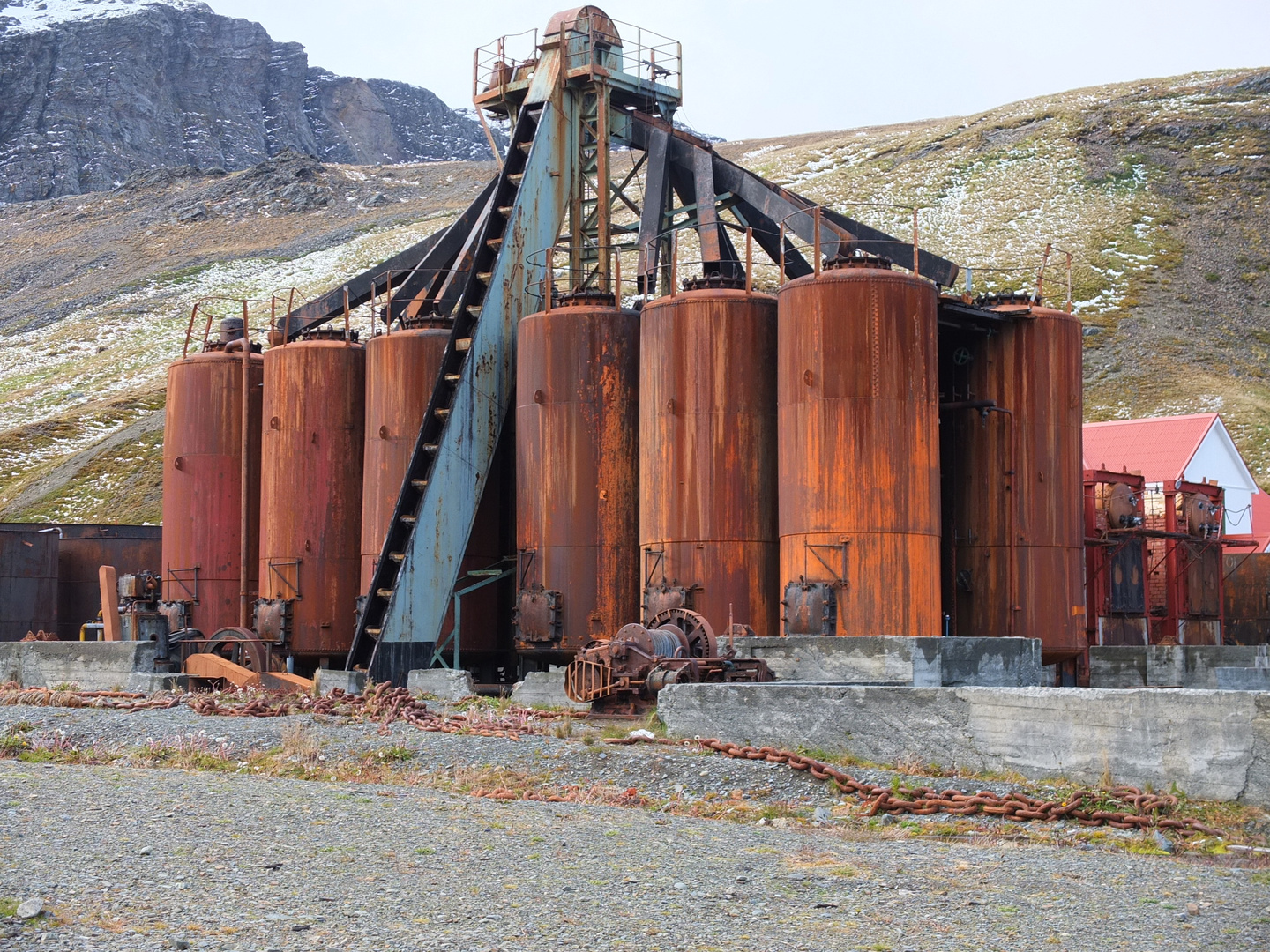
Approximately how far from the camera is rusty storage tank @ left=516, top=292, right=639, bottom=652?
84.3 feet

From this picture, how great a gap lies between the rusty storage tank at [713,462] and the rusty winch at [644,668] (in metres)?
3.51

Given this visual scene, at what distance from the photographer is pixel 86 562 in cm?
3956

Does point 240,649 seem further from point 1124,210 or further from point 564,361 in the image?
point 1124,210

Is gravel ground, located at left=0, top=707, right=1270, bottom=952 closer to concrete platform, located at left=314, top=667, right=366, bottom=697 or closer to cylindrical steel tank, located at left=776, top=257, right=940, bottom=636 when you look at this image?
cylindrical steel tank, located at left=776, top=257, right=940, bottom=636

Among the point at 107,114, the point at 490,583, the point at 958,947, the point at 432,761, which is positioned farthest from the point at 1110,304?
the point at 107,114

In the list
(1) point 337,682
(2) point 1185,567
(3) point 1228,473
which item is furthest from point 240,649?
(3) point 1228,473

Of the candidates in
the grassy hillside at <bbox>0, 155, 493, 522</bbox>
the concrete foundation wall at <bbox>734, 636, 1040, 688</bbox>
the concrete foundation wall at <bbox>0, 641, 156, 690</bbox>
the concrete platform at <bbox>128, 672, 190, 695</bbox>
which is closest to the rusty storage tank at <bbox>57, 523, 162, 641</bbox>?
the concrete foundation wall at <bbox>0, 641, 156, 690</bbox>

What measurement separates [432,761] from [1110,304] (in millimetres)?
71500

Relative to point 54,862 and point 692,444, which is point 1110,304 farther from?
point 54,862

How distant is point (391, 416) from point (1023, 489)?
1162 cm

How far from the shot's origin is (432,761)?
15062mm

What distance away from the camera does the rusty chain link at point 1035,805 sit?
11180 millimetres

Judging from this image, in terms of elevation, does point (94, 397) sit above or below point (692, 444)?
above

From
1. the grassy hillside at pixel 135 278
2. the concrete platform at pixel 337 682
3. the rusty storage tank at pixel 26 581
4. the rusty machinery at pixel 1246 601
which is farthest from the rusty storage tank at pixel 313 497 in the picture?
the grassy hillside at pixel 135 278
